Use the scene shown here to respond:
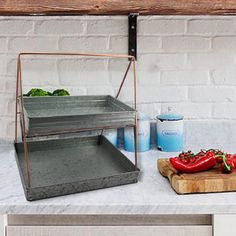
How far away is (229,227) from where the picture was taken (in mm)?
1313

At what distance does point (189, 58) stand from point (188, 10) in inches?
15.6

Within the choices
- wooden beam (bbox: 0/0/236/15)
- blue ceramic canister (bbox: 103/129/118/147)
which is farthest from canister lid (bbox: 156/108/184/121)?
wooden beam (bbox: 0/0/236/15)

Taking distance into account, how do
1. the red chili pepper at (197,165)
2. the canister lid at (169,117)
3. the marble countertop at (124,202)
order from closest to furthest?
the marble countertop at (124,202), the red chili pepper at (197,165), the canister lid at (169,117)

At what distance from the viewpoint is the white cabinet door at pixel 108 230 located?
4.31 ft

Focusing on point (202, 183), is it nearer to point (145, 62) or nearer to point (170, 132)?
point (170, 132)

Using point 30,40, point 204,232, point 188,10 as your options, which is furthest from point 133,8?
point 204,232

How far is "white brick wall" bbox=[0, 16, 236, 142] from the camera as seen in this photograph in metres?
1.87

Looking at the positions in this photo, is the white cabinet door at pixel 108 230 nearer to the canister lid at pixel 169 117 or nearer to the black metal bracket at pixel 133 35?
the canister lid at pixel 169 117

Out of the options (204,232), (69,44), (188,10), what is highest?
(188,10)

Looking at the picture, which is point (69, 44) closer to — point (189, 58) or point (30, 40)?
point (30, 40)

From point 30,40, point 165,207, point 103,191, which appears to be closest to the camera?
point 165,207

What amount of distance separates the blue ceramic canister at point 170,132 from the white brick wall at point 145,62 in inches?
4.7

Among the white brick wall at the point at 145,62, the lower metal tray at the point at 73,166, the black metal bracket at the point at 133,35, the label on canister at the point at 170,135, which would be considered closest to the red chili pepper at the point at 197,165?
the lower metal tray at the point at 73,166

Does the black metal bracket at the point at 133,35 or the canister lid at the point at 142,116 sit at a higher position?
the black metal bracket at the point at 133,35
